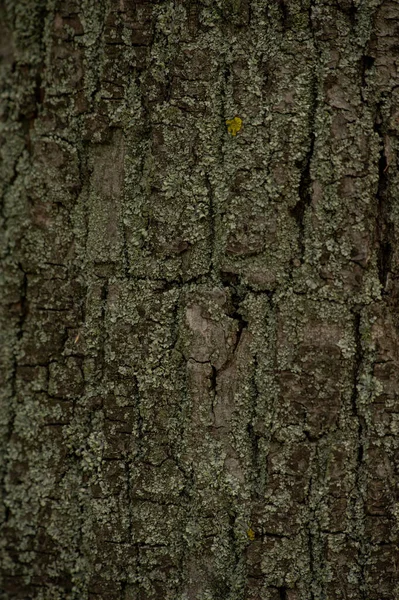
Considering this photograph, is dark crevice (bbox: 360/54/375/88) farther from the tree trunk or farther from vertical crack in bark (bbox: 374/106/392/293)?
vertical crack in bark (bbox: 374/106/392/293)

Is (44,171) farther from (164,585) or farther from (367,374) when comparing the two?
(164,585)

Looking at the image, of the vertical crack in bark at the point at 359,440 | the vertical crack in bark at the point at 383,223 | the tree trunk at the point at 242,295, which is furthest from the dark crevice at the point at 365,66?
the vertical crack in bark at the point at 359,440

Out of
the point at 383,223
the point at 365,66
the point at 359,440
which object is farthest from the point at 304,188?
the point at 359,440

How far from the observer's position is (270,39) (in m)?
1.39

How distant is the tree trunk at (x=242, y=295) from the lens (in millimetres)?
1399

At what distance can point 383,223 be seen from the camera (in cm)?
144

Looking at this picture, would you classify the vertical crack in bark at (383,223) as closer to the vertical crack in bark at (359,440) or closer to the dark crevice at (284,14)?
the vertical crack in bark at (359,440)

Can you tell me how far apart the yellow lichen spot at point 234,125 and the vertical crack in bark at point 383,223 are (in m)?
0.34

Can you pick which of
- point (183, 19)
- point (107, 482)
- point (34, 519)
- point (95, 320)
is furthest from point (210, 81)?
point (34, 519)

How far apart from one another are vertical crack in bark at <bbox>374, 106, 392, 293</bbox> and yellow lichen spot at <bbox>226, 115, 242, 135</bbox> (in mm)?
340

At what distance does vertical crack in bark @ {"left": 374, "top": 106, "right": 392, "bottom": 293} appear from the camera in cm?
142

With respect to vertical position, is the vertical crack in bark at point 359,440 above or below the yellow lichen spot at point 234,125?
below

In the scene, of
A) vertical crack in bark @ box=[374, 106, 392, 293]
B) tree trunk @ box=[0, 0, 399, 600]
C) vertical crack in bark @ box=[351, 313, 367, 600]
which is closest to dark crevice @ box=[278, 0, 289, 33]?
tree trunk @ box=[0, 0, 399, 600]

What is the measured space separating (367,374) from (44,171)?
0.99 meters
